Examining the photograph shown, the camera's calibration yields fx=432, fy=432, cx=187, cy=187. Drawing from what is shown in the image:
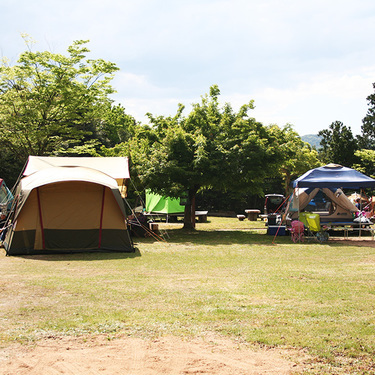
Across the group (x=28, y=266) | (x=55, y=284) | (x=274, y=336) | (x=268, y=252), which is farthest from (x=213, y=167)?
(x=274, y=336)

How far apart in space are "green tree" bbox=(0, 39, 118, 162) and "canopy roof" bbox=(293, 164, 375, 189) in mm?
10786

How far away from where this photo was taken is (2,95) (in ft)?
64.3

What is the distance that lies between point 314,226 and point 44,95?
1301 cm

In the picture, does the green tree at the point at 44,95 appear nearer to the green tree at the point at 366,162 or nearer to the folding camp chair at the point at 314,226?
the folding camp chair at the point at 314,226

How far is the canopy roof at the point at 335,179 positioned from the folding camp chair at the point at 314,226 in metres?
1.07

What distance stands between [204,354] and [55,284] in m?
3.75

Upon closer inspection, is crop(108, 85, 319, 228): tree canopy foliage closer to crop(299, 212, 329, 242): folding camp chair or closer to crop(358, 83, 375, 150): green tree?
crop(299, 212, 329, 242): folding camp chair

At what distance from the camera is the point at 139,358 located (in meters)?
4.12

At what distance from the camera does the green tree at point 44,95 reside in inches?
749

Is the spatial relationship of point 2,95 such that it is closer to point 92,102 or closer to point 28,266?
point 92,102

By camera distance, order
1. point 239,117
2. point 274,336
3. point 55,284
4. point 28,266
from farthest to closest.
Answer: point 239,117, point 28,266, point 55,284, point 274,336

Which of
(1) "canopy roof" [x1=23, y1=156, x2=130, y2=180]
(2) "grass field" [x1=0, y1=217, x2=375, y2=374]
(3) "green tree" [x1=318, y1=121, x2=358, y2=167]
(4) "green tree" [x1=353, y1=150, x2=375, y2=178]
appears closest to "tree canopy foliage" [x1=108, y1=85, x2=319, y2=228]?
(1) "canopy roof" [x1=23, y1=156, x2=130, y2=180]

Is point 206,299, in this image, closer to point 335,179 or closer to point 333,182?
point 333,182

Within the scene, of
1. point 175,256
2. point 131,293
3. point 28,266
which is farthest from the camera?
point 175,256
